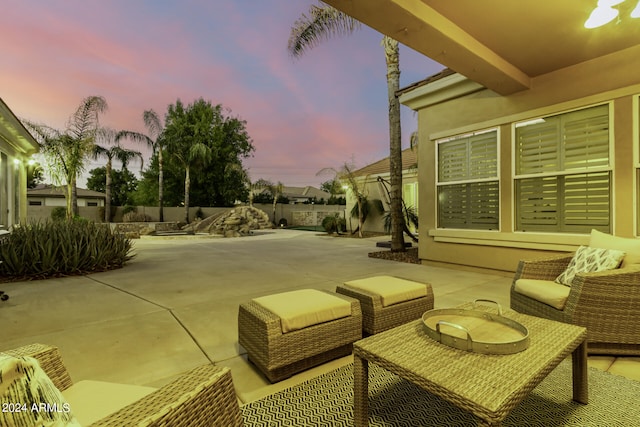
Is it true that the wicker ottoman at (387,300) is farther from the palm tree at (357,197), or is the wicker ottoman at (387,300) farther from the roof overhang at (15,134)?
the palm tree at (357,197)

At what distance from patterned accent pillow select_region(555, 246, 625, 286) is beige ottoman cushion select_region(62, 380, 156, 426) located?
10.7 ft

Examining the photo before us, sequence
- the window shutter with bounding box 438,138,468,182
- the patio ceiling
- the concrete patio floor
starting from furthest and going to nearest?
the window shutter with bounding box 438,138,468,182 → the patio ceiling → the concrete patio floor

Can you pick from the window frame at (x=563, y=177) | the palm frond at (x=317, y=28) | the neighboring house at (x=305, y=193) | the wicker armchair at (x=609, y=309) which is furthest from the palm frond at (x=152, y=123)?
the neighboring house at (x=305, y=193)

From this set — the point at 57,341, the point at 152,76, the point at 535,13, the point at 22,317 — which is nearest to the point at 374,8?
the point at 535,13

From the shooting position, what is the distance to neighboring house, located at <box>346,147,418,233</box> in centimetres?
1339

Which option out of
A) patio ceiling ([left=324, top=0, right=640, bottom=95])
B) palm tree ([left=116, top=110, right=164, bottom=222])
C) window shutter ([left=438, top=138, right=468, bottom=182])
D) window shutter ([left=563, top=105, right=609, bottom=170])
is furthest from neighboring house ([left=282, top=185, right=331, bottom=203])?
patio ceiling ([left=324, top=0, right=640, bottom=95])

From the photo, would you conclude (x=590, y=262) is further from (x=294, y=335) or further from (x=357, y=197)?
(x=357, y=197)

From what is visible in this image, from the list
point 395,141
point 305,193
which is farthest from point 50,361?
point 305,193

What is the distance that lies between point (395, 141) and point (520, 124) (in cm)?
308

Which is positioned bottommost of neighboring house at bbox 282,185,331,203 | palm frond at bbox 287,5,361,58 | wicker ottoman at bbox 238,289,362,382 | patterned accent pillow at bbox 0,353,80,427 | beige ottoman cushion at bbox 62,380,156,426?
wicker ottoman at bbox 238,289,362,382

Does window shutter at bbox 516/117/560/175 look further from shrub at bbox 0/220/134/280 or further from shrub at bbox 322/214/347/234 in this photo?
shrub at bbox 322/214/347/234

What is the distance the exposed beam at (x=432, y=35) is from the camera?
300cm

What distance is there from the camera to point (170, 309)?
138 inches

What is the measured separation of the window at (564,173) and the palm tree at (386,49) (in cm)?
Answer: 296
